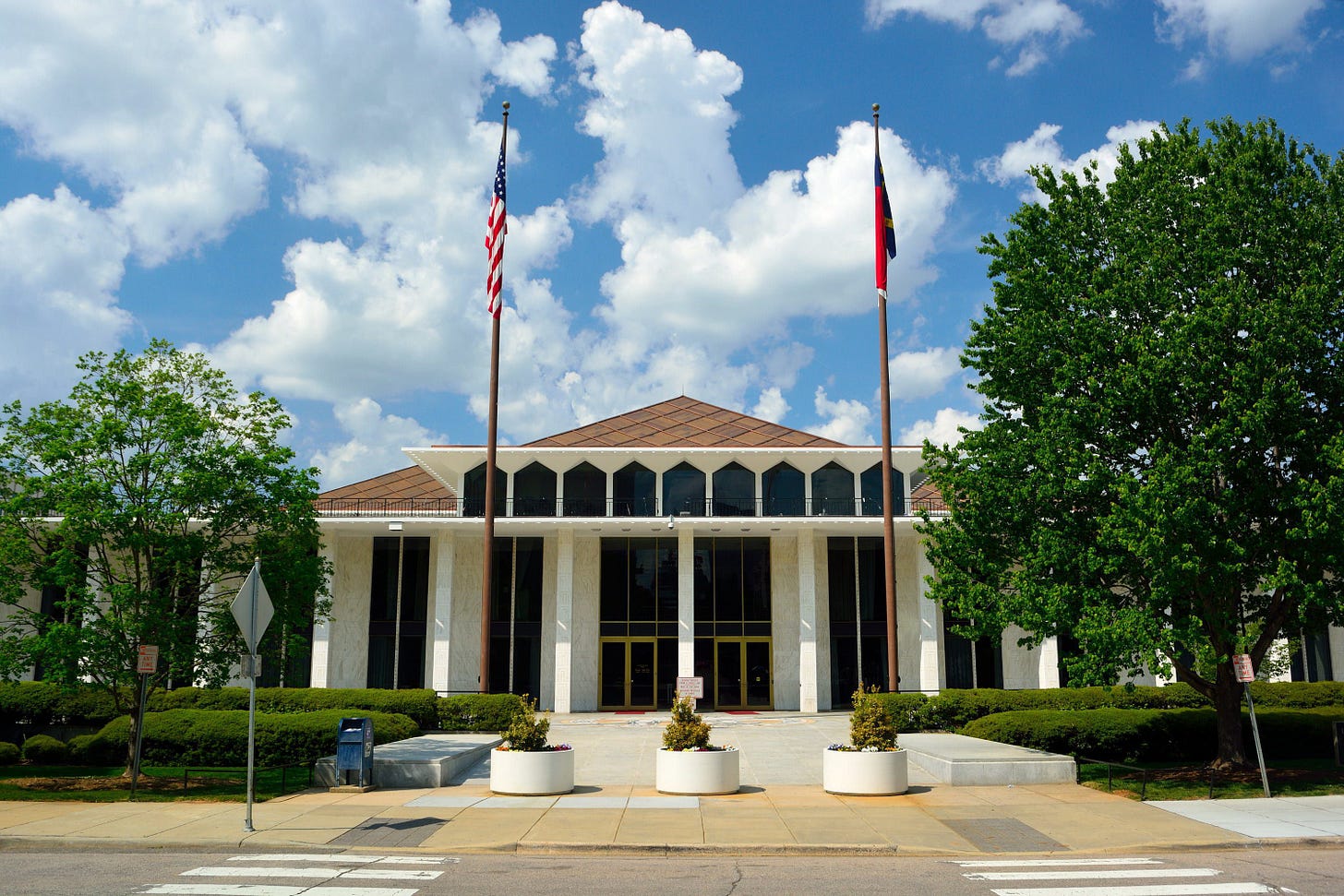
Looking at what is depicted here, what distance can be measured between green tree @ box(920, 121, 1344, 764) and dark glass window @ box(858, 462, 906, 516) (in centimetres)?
1663

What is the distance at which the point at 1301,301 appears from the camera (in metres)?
16.3

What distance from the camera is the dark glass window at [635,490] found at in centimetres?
3722

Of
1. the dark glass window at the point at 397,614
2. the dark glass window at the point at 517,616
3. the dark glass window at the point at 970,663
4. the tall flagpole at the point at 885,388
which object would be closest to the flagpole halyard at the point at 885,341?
the tall flagpole at the point at 885,388

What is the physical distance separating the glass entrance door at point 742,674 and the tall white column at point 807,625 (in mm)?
1385

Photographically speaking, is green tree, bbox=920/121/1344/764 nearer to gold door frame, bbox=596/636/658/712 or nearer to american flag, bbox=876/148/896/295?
american flag, bbox=876/148/896/295

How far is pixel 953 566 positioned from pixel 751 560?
1797 cm

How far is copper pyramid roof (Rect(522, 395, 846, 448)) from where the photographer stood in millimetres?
37250

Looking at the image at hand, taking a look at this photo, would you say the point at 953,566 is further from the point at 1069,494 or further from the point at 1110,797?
the point at 1110,797

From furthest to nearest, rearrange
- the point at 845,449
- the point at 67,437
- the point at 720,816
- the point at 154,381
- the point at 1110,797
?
1. the point at 845,449
2. the point at 154,381
3. the point at 67,437
4. the point at 1110,797
5. the point at 720,816

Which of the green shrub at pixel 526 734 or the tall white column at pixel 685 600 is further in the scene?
the tall white column at pixel 685 600

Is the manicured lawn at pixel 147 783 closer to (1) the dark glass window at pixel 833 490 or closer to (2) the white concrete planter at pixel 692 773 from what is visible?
(2) the white concrete planter at pixel 692 773

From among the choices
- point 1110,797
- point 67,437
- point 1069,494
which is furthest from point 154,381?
point 1110,797

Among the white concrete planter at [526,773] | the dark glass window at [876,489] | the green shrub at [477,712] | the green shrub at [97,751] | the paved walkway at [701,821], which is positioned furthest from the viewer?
the dark glass window at [876,489]

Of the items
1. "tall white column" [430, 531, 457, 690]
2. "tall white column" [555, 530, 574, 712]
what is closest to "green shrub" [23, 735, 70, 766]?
"tall white column" [430, 531, 457, 690]
